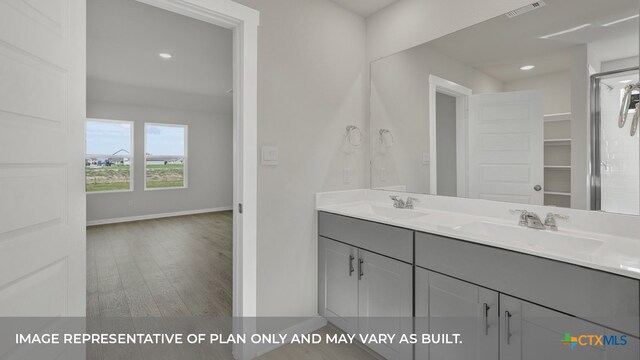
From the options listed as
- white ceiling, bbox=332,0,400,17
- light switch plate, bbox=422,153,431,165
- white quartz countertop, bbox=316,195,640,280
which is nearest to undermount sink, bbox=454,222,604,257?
white quartz countertop, bbox=316,195,640,280

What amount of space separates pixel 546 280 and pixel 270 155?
156 cm

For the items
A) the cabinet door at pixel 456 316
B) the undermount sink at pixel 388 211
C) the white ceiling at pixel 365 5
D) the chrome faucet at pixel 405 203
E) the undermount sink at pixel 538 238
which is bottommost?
the cabinet door at pixel 456 316

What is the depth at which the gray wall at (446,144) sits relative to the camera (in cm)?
198

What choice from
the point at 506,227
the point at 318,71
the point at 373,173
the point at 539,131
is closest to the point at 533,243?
the point at 506,227

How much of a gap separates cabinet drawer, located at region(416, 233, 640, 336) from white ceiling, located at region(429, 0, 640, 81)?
41.4 inches

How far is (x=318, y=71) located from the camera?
2186 millimetres

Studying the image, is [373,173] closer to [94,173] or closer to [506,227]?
[506,227]

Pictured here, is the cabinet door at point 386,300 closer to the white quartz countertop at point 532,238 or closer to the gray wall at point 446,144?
the white quartz countertop at point 532,238

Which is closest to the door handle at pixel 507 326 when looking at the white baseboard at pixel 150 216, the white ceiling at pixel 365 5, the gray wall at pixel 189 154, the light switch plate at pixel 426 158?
the light switch plate at pixel 426 158

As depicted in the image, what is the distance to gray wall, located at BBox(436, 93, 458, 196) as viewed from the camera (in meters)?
1.98

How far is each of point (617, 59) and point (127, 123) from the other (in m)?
7.32

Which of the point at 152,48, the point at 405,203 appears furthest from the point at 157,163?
the point at 405,203

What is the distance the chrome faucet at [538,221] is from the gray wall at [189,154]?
5962mm

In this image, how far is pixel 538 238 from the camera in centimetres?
143
